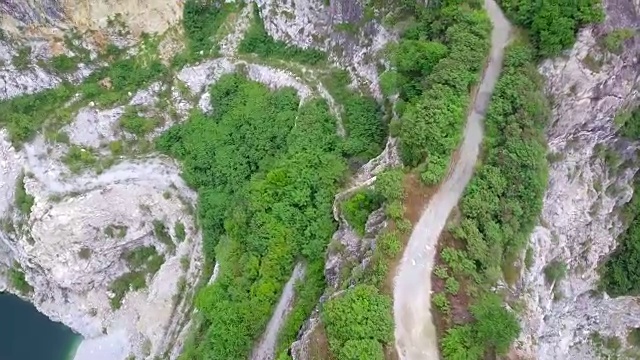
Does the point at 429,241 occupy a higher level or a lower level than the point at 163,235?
lower

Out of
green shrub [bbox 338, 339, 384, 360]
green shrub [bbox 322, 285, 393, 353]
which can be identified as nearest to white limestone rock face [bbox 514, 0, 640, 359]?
green shrub [bbox 322, 285, 393, 353]

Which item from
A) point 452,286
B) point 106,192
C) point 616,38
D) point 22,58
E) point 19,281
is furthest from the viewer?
point 19,281

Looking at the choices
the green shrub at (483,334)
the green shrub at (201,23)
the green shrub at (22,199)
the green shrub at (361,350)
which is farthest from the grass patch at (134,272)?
the green shrub at (483,334)

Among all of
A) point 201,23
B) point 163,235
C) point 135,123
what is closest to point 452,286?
point 163,235

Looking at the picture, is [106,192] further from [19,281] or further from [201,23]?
[201,23]

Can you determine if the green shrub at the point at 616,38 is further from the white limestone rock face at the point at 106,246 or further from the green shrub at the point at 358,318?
the white limestone rock face at the point at 106,246

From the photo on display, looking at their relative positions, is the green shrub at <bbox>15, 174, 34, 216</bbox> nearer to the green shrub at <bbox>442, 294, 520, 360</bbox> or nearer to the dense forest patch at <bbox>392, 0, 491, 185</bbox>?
the dense forest patch at <bbox>392, 0, 491, 185</bbox>
